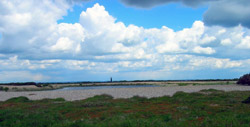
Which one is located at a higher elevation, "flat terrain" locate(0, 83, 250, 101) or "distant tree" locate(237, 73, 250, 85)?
"distant tree" locate(237, 73, 250, 85)

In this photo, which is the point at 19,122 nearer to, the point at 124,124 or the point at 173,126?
the point at 124,124

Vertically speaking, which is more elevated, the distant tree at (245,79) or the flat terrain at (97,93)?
the distant tree at (245,79)

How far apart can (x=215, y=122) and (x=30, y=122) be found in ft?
38.7

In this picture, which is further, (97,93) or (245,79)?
(245,79)

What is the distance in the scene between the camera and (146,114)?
19.0 metres

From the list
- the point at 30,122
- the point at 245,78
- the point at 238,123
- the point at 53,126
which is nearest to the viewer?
the point at 238,123

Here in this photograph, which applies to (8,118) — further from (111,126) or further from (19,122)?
(111,126)

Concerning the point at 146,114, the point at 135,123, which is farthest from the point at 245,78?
the point at 135,123

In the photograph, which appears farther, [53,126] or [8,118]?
[8,118]

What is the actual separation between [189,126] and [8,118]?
13.3 metres

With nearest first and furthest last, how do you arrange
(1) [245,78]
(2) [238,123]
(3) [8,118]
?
(2) [238,123] → (3) [8,118] → (1) [245,78]

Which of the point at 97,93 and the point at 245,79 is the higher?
the point at 245,79

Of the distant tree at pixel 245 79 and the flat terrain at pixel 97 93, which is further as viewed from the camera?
the distant tree at pixel 245 79

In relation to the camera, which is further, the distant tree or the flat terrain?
the distant tree
